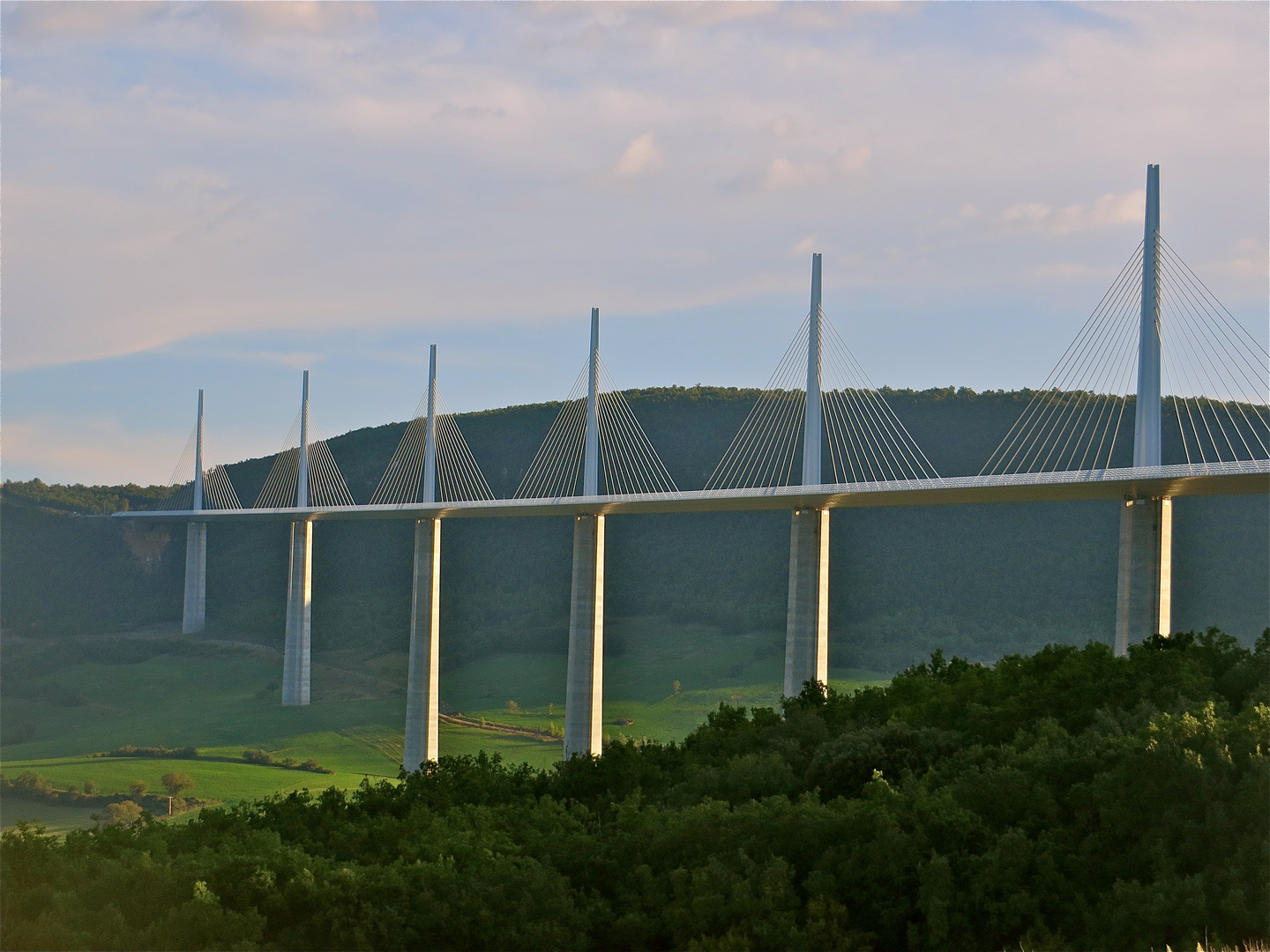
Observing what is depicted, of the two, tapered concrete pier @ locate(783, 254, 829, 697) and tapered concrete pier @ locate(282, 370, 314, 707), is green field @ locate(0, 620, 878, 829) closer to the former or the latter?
tapered concrete pier @ locate(282, 370, 314, 707)

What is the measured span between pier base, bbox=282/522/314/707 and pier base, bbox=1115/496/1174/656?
137 feet

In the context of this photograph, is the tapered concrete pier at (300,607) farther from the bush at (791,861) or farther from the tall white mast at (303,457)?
the bush at (791,861)

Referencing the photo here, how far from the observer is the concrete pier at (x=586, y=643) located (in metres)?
38.4

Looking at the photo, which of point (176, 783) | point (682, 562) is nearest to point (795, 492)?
point (176, 783)

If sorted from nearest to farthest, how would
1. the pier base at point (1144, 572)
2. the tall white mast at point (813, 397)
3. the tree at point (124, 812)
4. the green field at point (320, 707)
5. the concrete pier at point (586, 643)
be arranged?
the pier base at point (1144, 572), the tall white mast at point (813, 397), the concrete pier at point (586, 643), the tree at point (124, 812), the green field at point (320, 707)

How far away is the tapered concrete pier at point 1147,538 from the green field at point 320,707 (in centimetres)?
2408

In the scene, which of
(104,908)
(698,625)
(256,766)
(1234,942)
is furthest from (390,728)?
(1234,942)

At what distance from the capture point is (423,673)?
45469mm

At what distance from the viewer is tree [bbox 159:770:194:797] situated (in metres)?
43.8

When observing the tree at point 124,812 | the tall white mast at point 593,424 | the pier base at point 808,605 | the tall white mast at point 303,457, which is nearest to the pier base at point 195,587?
the tall white mast at point 303,457

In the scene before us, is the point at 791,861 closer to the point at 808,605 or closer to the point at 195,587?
the point at 808,605

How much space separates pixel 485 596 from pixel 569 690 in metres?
46.7

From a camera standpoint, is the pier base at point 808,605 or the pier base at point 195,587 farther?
the pier base at point 195,587

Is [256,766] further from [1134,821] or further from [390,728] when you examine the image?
[1134,821]
